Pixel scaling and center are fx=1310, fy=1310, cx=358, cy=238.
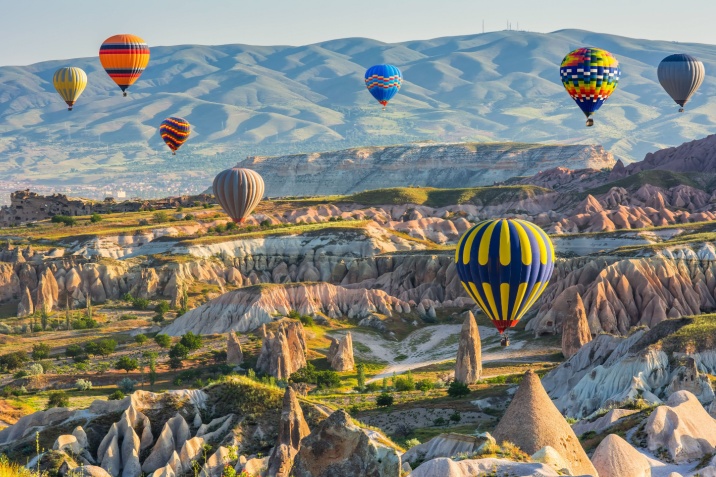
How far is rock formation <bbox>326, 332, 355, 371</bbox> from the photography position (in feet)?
366

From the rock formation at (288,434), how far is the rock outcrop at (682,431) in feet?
49.1

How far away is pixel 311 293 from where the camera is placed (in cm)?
13500

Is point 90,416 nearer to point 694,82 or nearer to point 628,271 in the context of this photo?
point 628,271

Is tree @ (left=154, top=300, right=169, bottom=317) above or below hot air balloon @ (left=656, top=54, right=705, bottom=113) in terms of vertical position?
below

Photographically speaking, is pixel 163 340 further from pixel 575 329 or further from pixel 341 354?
pixel 575 329

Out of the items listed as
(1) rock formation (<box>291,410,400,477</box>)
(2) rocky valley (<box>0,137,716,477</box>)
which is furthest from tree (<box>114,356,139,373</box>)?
(1) rock formation (<box>291,410,400,477</box>)

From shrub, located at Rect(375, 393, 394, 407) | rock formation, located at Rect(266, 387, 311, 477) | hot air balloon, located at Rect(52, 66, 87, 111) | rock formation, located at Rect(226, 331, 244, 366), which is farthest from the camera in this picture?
hot air balloon, located at Rect(52, 66, 87, 111)

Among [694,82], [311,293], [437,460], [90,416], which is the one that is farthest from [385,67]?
[437,460]

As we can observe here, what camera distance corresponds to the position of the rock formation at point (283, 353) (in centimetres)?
10375

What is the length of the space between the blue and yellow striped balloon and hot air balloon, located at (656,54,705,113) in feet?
355

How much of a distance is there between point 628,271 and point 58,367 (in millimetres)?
54223

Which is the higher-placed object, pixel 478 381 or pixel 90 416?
pixel 90 416

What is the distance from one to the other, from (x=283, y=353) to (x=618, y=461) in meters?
58.9

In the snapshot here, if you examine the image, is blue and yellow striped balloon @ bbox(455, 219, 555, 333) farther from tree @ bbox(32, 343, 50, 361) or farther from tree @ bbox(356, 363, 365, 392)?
tree @ bbox(32, 343, 50, 361)
